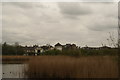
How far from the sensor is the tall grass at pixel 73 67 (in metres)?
8.80

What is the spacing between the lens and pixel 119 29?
25.4 ft

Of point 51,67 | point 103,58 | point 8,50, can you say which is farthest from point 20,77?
point 8,50

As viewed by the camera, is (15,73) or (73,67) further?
(15,73)

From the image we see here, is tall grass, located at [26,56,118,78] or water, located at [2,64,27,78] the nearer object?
tall grass, located at [26,56,118,78]

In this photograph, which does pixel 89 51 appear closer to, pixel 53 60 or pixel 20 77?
pixel 53 60

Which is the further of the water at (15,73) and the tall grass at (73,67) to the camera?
the water at (15,73)

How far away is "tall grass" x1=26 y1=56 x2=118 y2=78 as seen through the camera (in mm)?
8797

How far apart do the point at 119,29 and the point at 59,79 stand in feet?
10.1

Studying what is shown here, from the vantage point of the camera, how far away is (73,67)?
9.30 metres

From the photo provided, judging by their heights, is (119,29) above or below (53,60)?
above

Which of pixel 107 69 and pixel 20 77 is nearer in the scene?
pixel 107 69

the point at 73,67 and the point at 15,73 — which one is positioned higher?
the point at 73,67

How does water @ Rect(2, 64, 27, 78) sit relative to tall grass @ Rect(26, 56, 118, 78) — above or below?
below

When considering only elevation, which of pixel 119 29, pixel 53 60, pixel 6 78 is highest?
pixel 119 29
